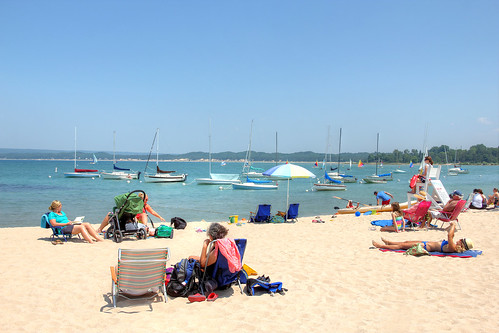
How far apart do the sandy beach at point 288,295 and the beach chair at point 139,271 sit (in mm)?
233

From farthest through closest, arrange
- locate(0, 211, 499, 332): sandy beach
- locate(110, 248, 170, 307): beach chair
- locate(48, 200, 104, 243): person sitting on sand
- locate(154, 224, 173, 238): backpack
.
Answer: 1. locate(154, 224, 173, 238): backpack
2. locate(48, 200, 104, 243): person sitting on sand
3. locate(110, 248, 170, 307): beach chair
4. locate(0, 211, 499, 332): sandy beach

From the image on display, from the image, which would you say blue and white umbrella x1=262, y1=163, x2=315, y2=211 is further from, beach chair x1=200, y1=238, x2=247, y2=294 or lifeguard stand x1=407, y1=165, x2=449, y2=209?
beach chair x1=200, y1=238, x2=247, y2=294

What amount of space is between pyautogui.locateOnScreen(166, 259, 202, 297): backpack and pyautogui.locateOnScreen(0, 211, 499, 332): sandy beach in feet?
0.45

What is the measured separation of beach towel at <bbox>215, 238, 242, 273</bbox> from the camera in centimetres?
493

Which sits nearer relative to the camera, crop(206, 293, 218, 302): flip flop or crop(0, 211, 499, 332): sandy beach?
crop(0, 211, 499, 332): sandy beach

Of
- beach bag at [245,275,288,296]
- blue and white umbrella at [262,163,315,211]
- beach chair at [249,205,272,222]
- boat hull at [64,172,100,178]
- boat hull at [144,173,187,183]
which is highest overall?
blue and white umbrella at [262,163,315,211]

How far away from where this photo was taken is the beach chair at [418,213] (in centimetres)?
1024

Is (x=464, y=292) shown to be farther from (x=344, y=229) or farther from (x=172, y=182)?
(x=172, y=182)

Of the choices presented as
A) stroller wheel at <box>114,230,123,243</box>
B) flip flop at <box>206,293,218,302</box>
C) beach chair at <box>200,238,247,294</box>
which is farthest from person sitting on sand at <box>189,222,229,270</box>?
stroller wheel at <box>114,230,123,243</box>

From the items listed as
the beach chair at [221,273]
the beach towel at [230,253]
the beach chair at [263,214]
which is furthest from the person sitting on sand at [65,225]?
the beach chair at [263,214]

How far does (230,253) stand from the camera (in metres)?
4.96

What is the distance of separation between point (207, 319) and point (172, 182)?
43.1 metres

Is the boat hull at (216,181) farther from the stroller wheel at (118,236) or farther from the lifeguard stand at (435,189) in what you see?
the stroller wheel at (118,236)

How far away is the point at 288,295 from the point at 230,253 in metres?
1.04
